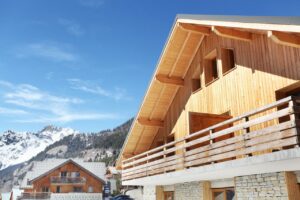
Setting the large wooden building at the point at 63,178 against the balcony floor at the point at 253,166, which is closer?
the balcony floor at the point at 253,166

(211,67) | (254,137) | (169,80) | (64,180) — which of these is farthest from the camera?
(64,180)

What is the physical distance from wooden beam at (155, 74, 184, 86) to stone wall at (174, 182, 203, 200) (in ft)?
16.7

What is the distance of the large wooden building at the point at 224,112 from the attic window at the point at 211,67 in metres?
0.05

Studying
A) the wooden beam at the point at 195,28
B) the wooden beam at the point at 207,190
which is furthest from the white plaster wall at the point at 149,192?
the wooden beam at the point at 195,28

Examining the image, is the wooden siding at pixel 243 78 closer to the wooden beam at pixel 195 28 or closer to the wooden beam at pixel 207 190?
the wooden beam at pixel 195 28

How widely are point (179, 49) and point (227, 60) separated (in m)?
3.12

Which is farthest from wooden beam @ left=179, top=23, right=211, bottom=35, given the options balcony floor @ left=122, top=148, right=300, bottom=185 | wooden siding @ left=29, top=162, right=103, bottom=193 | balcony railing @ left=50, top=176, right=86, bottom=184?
balcony railing @ left=50, top=176, right=86, bottom=184

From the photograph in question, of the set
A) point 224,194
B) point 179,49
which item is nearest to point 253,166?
point 224,194

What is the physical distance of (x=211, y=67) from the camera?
1688cm

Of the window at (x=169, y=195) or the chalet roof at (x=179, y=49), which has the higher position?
the chalet roof at (x=179, y=49)

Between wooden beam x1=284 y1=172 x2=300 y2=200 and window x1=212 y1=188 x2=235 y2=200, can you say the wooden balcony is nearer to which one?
window x1=212 y1=188 x2=235 y2=200

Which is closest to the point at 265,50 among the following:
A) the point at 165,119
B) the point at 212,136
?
the point at 212,136

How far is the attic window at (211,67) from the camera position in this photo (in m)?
16.6

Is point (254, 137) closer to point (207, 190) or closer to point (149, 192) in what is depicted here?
point (207, 190)
